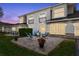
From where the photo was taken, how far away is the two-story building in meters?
5.14

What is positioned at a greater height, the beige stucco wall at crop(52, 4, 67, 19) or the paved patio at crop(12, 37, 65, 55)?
the beige stucco wall at crop(52, 4, 67, 19)

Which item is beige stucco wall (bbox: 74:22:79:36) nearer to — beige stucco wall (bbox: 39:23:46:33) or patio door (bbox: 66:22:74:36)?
patio door (bbox: 66:22:74:36)

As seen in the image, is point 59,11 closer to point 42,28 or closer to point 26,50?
point 42,28

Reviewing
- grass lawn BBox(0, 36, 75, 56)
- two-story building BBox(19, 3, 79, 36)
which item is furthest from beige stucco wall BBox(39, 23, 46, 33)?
grass lawn BBox(0, 36, 75, 56)

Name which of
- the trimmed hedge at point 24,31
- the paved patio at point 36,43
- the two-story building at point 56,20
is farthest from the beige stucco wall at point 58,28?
the trimmed hedge at point 24,31

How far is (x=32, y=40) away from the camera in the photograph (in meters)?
5.21

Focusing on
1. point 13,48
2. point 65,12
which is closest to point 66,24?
point 65,12

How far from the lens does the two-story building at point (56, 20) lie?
514 centimetres

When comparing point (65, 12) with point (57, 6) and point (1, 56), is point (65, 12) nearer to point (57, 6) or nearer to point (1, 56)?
point (57, 6)

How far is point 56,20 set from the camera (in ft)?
17.1

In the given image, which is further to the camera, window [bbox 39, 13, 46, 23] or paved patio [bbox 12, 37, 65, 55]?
window [bbox 39, 13, 46, 23]

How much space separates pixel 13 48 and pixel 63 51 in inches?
31.4

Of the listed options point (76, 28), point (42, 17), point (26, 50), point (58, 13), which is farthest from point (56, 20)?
point (26, 50)

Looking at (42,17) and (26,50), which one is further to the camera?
(42,17)
